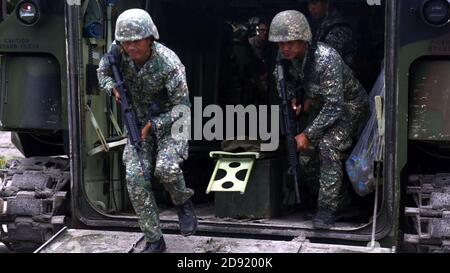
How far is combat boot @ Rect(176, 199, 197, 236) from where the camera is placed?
16.6 ft

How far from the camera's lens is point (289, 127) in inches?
215

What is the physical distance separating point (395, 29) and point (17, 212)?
2.88m

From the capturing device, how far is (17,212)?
5.43 metres

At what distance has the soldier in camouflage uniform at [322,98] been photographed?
530 centimetres

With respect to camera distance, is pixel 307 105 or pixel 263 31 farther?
pixel 263 31

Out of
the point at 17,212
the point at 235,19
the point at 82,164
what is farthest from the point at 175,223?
the point at 235,19

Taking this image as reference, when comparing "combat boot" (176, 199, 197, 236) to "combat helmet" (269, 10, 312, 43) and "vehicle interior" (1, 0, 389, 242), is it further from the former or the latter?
"combat helmet" (269, 10, 312, 43)

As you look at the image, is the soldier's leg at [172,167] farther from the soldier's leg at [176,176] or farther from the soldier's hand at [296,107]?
the soldier's hand at [296,107]

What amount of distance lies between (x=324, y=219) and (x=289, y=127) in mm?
697

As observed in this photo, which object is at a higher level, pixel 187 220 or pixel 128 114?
pixel 128 114

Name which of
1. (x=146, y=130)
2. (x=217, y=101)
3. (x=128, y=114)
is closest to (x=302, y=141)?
(x=146, y=130)

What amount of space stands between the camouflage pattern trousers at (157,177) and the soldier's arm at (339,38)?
5.29ft

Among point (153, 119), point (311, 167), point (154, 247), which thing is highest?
point (153, 119)

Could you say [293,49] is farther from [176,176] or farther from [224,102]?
[224,102]
